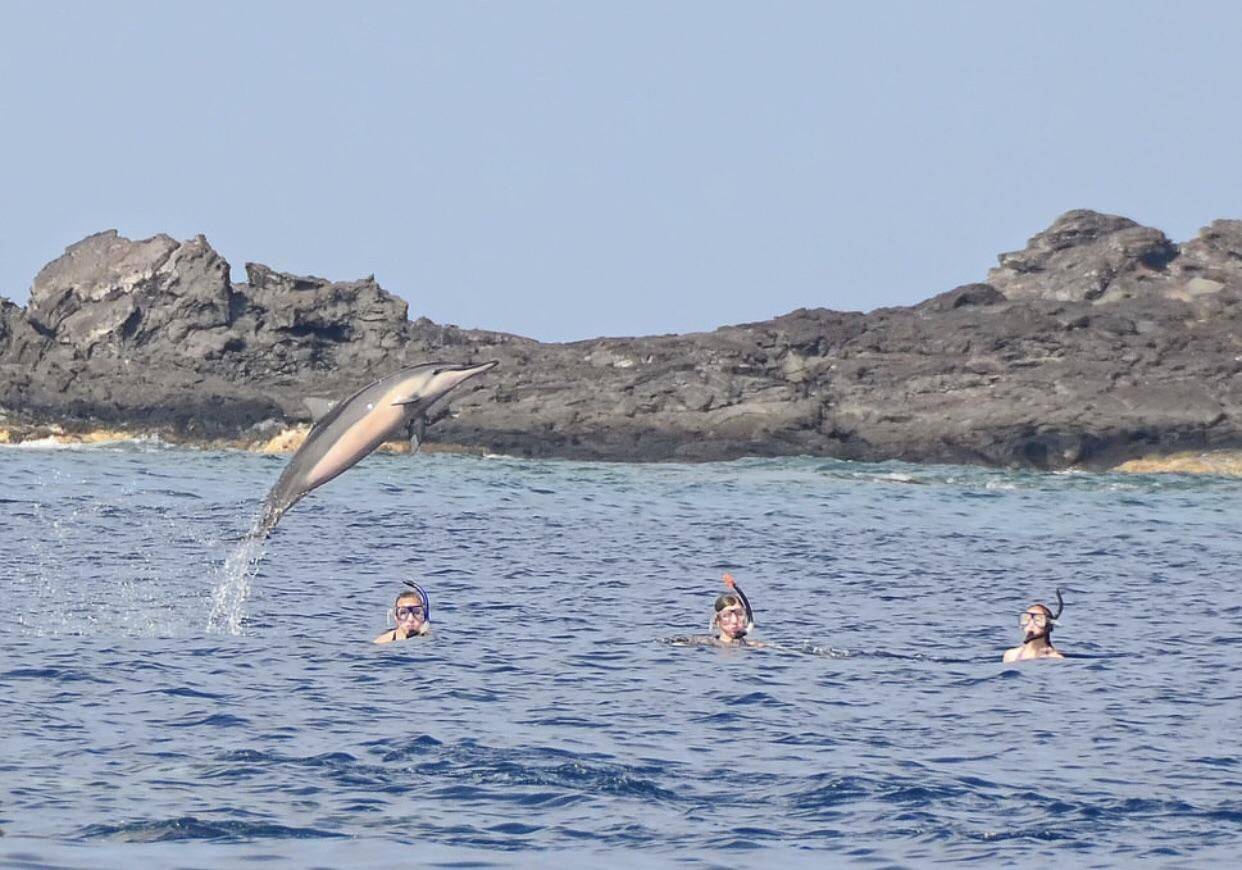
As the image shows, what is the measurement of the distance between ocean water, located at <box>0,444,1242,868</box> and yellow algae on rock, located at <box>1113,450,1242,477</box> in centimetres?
2028

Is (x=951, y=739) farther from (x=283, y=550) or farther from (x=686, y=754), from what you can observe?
(x=283, y=550)

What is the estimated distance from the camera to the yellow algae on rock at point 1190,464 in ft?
180

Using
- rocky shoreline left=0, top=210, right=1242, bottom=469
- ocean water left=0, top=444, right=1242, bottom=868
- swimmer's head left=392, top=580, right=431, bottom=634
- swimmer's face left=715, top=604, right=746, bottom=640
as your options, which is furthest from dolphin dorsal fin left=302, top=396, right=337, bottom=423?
rocky shoreline left=0, top=210, right=1242, bottom=469

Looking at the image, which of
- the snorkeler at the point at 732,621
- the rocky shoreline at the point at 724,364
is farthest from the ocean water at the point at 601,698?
the rocky shoreline at the point at 724,364

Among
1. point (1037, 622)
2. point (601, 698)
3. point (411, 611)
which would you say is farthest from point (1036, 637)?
point (411, 611)

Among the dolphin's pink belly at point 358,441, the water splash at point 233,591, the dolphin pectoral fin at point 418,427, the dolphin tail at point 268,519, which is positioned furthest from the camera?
the water splash at point 233,591

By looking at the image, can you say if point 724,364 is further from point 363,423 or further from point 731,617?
point 363,423

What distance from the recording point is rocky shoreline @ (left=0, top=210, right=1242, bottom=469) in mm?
57844

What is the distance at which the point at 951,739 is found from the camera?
15.5 m

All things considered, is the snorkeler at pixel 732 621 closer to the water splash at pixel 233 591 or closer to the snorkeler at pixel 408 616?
the snorkeler at pixel 408 616

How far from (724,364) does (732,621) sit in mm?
42120

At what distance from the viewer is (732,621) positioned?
20.3 m

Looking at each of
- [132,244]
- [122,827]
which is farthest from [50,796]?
[132,244]

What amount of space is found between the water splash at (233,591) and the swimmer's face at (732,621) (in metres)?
5.09
